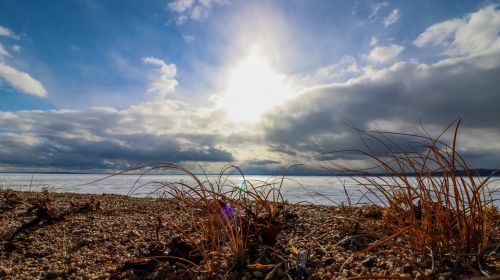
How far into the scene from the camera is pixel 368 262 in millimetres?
1980

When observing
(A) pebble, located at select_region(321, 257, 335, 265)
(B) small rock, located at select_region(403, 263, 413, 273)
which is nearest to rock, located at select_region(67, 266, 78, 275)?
(A) pebble, located at select_region(321, 257, 335, 265)

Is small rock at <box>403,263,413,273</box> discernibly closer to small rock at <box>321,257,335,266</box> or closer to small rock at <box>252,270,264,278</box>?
small rock at <box>321,257,335,266</box>

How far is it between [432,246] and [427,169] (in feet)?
1.68

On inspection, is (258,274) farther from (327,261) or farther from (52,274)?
(52,274)

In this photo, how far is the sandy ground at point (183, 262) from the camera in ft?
6.08

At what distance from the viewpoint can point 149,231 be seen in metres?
3.22

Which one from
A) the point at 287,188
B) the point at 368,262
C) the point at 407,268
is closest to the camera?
the point at 407,268

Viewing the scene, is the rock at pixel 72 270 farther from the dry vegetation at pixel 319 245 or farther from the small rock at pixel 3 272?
the small rock at pixel 3 272

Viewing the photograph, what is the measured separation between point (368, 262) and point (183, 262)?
3.93ft

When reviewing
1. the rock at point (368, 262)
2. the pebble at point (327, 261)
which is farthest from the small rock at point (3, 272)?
the rock at point (368, 262)

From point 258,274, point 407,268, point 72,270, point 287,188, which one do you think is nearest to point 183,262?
point 258,274

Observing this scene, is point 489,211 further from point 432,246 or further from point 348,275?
point 348,275

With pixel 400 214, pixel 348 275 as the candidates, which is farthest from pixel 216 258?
pixel 400 214

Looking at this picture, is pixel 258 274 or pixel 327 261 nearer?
pixel 258 274
